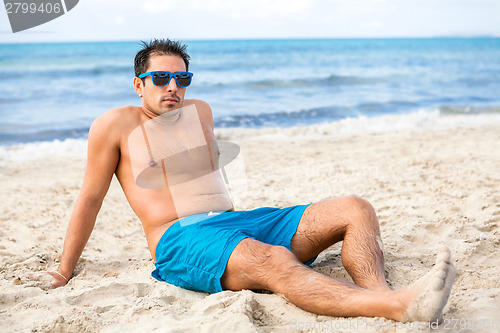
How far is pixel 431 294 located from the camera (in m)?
1.85

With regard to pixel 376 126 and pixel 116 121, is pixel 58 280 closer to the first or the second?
pixel 116 121

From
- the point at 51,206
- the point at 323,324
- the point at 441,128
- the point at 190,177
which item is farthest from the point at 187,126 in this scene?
the point at 441,128

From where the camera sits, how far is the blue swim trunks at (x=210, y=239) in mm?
2379

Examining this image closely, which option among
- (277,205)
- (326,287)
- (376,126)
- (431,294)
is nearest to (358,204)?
(326,287)

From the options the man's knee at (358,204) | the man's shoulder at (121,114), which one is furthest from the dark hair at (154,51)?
the man's knee at (358,204)

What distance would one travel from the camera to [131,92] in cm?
1402

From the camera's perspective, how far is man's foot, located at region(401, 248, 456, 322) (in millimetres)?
1851

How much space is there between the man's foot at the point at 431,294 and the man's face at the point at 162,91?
1.79 meters

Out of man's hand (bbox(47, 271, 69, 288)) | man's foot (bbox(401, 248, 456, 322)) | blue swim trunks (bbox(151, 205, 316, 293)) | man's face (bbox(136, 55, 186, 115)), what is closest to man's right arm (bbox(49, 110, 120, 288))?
man's hand (bbox(47, 271, 69, 288))

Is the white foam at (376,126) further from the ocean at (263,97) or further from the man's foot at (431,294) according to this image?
the man's foot at (431,294)

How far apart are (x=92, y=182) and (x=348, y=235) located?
1531mm

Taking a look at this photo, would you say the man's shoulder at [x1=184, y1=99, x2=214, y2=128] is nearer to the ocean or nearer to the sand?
the sand

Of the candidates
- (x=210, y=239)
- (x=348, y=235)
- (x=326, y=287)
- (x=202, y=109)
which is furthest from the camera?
(x=202, y=109)

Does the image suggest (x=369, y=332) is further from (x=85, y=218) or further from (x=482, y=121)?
(x=482, y=121)
